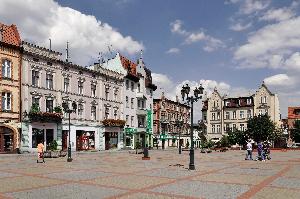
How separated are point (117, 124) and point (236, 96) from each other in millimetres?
38196

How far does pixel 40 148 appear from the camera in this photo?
2580 centimetres

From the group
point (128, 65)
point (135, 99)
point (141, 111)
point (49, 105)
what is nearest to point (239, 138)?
point (141, 111)

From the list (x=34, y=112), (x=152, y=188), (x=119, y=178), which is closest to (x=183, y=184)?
(x=152, y=188)

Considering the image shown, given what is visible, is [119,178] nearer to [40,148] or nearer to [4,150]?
[40,148]

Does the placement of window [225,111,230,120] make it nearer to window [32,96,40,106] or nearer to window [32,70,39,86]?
window [32,96,40,106]

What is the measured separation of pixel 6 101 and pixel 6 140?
432cm

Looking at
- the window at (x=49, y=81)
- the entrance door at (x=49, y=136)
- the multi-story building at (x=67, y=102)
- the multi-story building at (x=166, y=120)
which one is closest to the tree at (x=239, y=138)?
the multi-story building at (x=166, y=120)

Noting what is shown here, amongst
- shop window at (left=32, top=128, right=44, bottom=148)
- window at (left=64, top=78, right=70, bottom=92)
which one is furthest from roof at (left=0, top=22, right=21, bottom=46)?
shop window at (left=32, top=128, right=44, bottom=148)

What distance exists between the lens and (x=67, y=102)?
44.8 meters

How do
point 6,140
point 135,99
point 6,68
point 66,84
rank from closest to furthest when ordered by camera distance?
point 6,140 < point 6,68 < point 66,84 < point 135,99

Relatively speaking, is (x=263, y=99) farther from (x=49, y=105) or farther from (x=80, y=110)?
(x=49, y=105)

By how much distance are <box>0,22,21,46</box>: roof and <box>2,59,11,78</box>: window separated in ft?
7.17

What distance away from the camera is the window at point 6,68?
37.2 meters

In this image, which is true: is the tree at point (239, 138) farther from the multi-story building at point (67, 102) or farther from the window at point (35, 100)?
the window at point (35, 100)
